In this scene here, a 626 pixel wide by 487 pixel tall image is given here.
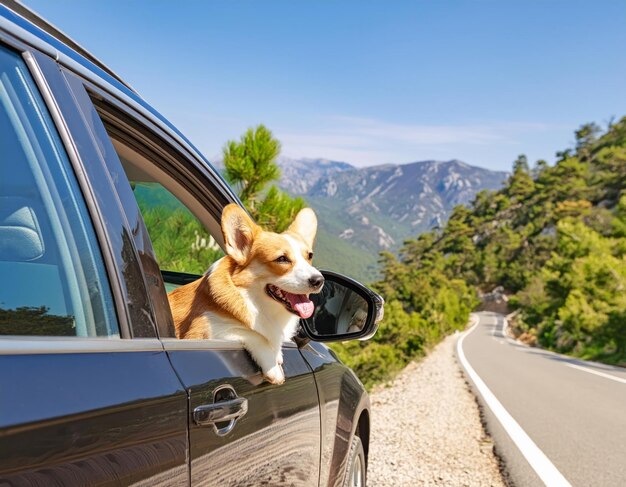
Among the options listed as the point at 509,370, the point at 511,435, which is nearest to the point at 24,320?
the point at 511,435

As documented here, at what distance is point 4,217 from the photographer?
1449mm

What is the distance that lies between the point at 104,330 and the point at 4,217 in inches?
12.5

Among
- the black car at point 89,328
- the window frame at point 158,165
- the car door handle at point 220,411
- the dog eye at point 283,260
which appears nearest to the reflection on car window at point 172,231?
the window frame at point 158,165

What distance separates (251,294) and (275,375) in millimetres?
282

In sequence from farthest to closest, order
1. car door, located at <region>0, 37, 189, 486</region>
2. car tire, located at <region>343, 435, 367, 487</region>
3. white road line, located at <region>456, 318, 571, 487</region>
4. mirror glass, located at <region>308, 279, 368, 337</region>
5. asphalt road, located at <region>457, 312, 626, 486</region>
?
asphalt road, located at <region>457, 312, 626, 486</region> < white road line, located at <region>456, 318, 571, 487</region> < car tire, located at <region>343, 435, 367, 487</region> < mirror glass, located at <region>308, 279, 368, 337</region> < car door, located at <region>0, 37, 189, 486</region>

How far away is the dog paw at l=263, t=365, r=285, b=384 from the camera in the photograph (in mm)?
2172

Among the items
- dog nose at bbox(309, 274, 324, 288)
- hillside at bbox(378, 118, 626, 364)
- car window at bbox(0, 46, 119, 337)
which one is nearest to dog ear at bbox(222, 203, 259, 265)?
dog nose at bbox(309, 274, 324, 288)

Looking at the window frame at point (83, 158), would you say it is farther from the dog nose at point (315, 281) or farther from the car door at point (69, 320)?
the dog nose at point (315, 281)

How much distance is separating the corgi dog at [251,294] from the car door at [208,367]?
7cm

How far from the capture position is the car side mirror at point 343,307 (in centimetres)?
294

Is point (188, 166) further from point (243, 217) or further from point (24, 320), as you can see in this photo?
point (24, 320)

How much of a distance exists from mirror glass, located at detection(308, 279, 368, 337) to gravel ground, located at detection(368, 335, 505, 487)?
3169 mm

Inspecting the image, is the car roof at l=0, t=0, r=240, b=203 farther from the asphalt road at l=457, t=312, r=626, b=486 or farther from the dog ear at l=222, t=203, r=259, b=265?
the asphalt road at l=457, t=312, r=626, b=486

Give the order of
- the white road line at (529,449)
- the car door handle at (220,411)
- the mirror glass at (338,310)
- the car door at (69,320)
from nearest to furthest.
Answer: the car door at (69,320) < the car door handle at (220,411) < the mirror glass at (338,310) < the white road line at (529,449)
